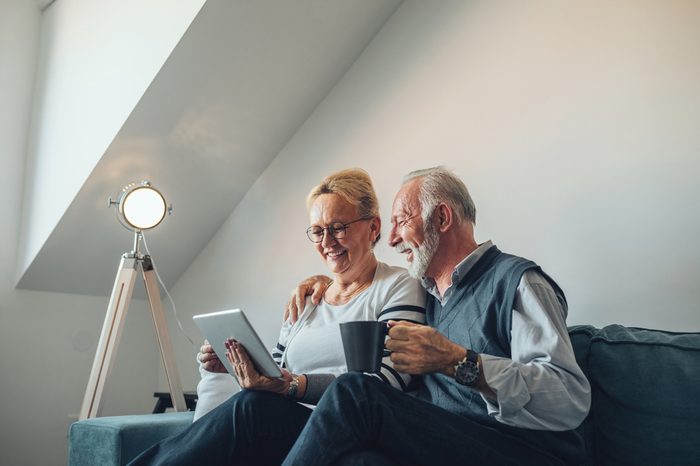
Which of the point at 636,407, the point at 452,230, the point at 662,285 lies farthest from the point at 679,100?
the point at 636,407

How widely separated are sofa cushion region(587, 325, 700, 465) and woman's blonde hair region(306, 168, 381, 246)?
82 centimetres

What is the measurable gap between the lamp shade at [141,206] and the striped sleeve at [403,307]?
1.15 metres

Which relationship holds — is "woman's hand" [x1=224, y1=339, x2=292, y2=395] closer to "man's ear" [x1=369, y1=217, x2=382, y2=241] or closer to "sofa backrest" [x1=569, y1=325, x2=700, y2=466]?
"man's ear" [x1=369, y1=217, x2=382, y2=241]

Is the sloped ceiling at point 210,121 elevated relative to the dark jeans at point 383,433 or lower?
elevated

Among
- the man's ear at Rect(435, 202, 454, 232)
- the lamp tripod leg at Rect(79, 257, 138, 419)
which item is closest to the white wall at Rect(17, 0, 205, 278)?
the lamp tripod leg at Rect(79, 257, 138, 419)

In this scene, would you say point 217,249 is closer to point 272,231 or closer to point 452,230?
point 272,231

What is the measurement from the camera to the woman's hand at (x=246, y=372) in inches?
63.3

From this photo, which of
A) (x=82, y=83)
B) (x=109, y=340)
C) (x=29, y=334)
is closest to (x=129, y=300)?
(x=109, y=340)

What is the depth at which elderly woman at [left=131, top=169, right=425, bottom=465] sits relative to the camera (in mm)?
1583

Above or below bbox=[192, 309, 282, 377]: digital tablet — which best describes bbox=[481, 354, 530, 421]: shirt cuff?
below

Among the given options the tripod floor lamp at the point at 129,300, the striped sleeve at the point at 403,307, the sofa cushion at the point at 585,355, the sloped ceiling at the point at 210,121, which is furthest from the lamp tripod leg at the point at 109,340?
the sofa cushion at the point at 585,355

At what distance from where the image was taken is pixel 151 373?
3.31m

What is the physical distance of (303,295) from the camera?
2189mm

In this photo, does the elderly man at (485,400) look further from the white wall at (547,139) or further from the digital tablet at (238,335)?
the white wall at (547,139)
